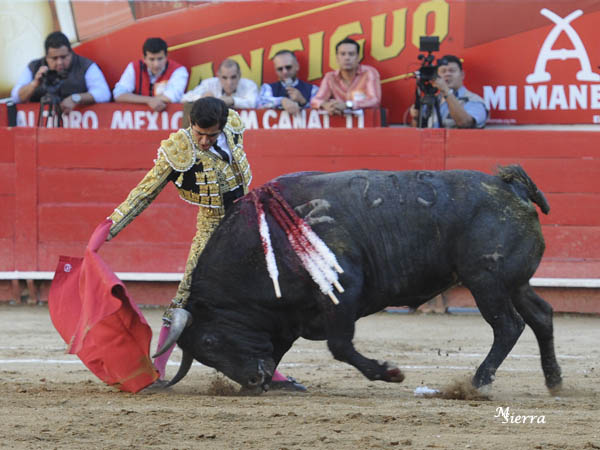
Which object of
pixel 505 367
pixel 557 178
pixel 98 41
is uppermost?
pixel 98 41

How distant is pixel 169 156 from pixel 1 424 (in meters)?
1.17

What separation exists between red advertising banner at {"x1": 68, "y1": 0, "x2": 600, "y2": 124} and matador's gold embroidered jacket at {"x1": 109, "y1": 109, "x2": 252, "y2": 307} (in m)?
3.18

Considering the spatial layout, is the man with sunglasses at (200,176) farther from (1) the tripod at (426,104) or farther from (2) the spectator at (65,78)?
(2) the spectator at (65,78)

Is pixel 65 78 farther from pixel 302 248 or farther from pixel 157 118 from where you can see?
pixel 302 248

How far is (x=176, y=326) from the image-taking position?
3.74m

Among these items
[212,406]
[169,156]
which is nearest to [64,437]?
[212,406]

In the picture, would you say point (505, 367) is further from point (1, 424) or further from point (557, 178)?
point (1, 424)

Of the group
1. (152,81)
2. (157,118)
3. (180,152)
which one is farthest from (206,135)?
(152,81)

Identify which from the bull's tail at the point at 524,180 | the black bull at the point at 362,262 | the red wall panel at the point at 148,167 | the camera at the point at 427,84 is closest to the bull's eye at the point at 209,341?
the black bull at the point at 362,262

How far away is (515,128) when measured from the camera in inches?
276

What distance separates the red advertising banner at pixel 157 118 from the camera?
275 inches

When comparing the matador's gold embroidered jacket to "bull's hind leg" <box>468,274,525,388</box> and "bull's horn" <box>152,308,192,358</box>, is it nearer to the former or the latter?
"bull's horn" <box>152,308,192,358</box>

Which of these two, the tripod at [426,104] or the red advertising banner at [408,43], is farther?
the red advertising banner at [408,43]

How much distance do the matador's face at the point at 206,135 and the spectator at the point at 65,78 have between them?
3.33m
